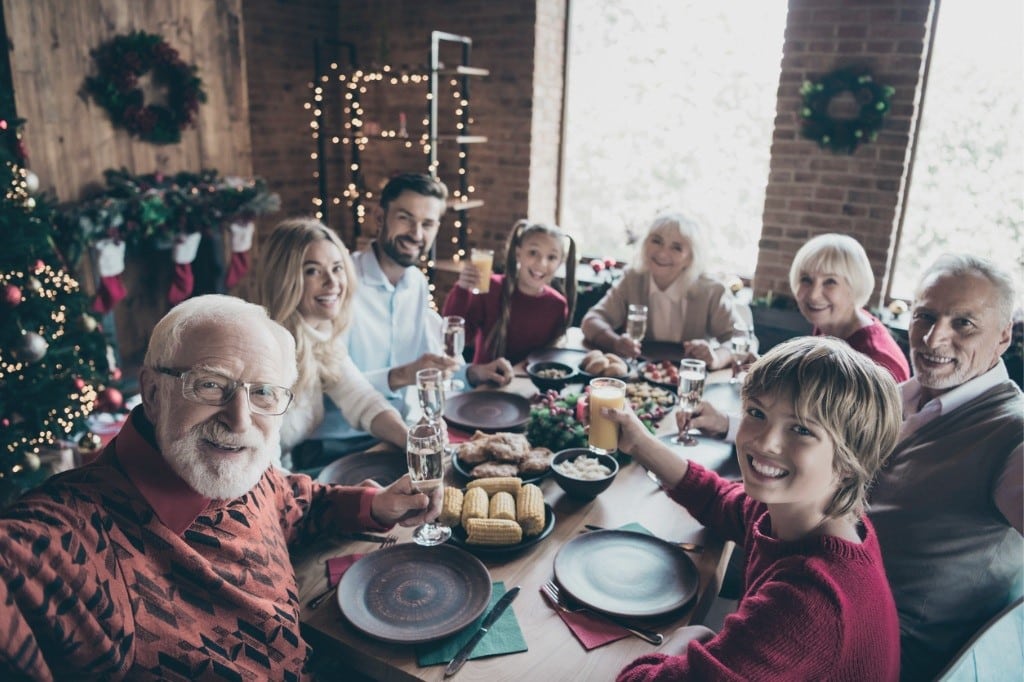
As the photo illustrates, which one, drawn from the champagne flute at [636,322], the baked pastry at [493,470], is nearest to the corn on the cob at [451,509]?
the baked pastry at [493,470]

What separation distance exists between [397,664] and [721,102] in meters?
4.59

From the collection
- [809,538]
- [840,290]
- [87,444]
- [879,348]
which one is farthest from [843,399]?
[87,444]

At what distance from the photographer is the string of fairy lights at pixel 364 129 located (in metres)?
5.35

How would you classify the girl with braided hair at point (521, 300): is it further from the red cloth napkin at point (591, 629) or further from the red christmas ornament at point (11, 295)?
the red cloth napkin at point (591, 629)

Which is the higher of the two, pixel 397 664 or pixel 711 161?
pixel 711 161

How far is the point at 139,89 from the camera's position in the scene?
4.22 metres

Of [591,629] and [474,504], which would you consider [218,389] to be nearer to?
[474,504]

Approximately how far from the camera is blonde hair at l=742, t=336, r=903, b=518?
1205 millimetres

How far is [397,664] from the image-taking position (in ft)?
4.13

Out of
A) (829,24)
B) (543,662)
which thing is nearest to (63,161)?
(543,662)

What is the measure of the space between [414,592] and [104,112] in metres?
3.93

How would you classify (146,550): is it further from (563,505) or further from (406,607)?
(563,505)

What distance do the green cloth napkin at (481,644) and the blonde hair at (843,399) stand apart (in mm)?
615

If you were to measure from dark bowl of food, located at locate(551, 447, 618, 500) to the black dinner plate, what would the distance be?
34mm
